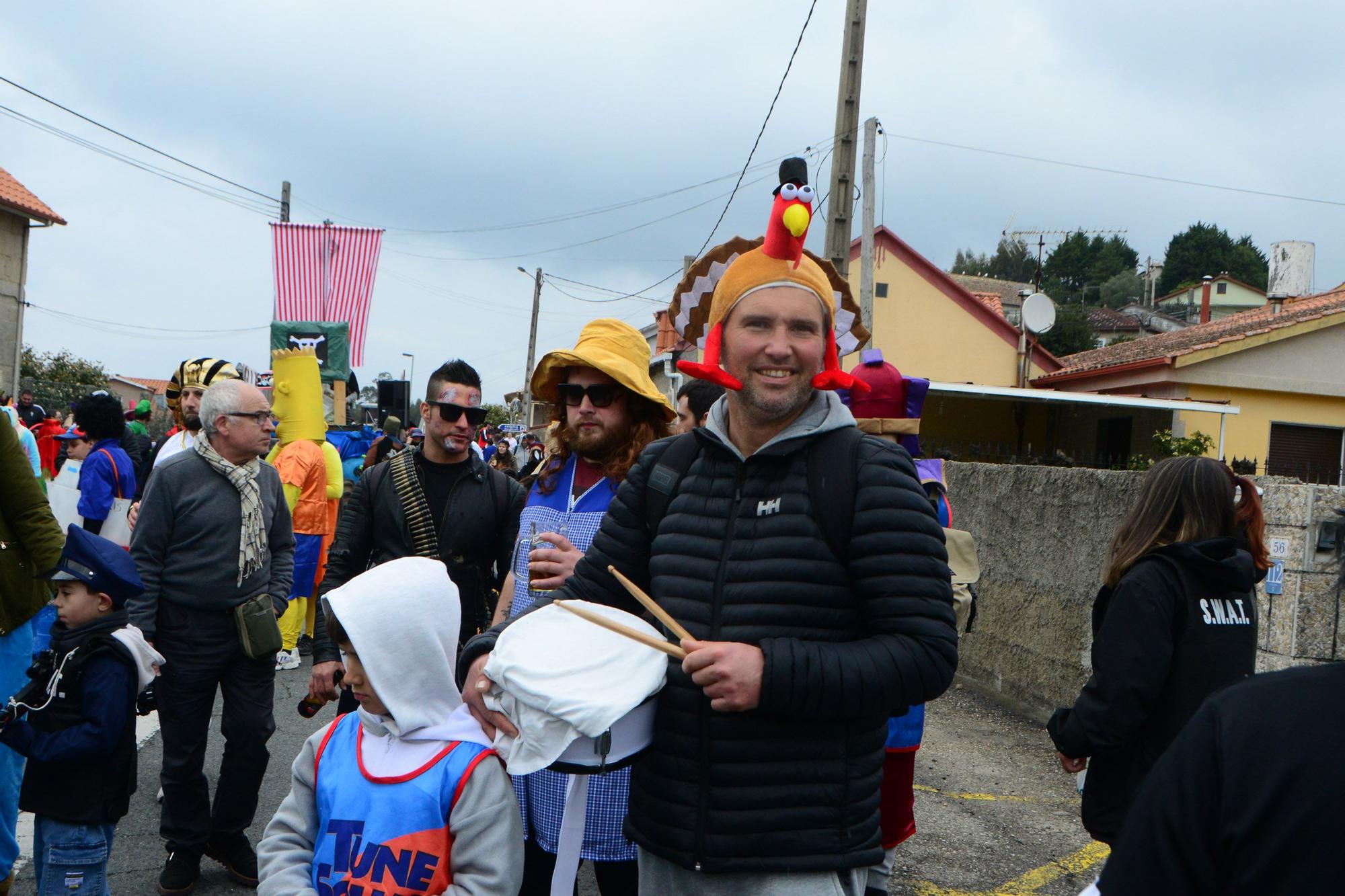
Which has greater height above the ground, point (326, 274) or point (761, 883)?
point (326, 274)

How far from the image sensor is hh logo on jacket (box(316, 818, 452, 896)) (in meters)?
2.21

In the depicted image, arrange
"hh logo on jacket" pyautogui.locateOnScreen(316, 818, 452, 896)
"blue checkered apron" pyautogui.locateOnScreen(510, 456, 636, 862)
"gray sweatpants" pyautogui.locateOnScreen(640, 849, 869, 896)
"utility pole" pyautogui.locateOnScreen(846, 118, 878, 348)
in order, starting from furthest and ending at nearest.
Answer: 1. "utility pole" pyautogui.locateOnScreen(846, 118, 878, 348)
2. "blue checkered apron" pyautogui.locateOnScreen(510, 456, 636, 862)
3. "hh logo on jacket" pyautogui.locateOnScreen(316, 818, 452, 896)
4. "gray sweatpants" pyautogui.locateOnScreen(640, 849, 869, 896)

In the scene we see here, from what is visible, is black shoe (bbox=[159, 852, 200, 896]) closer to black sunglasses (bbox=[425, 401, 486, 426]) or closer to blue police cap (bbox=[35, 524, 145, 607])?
blue police cap (bbox=[35, 524, 145, 607])

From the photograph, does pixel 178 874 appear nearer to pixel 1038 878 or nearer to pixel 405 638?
pixel 405 638

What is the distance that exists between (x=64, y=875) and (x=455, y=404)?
207cm

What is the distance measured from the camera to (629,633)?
6.26 feet

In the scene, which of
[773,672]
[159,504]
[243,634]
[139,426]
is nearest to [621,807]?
[773,672]

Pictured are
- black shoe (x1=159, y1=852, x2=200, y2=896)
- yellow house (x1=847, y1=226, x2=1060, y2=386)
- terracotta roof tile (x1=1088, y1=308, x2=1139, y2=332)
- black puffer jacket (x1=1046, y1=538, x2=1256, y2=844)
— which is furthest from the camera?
terracotta roof tile (x1=1088, y1=308, x2=1139, y2=332)

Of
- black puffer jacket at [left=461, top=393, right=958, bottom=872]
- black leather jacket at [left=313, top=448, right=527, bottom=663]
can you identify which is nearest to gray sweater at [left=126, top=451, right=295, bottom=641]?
black leather jacket at [left=313, top=448, right=527, bottom=663]

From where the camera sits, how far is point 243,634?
428 cm

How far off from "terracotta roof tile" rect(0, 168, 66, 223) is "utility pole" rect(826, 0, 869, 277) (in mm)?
25621

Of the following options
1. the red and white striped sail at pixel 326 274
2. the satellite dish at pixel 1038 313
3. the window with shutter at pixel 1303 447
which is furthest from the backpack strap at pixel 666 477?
the window with shutter at pixel 1303 447

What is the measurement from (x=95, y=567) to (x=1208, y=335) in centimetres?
2469

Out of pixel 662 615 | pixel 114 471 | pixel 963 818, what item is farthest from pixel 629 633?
pixel 114 471
